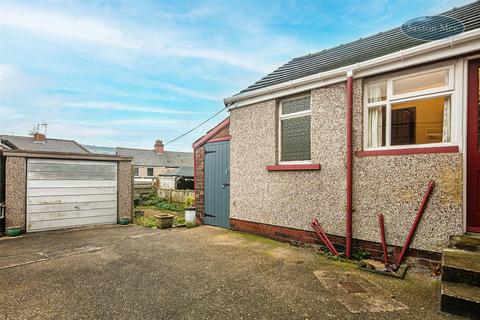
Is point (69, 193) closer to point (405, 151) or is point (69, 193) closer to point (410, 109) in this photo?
point (405, 151)

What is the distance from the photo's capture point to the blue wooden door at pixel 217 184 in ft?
23.7

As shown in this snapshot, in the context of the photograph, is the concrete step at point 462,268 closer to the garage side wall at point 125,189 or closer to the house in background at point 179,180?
the garage side wall at point 125,189

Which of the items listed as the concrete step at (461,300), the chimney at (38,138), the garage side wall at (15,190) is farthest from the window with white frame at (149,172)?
the concrete step at (461,300)

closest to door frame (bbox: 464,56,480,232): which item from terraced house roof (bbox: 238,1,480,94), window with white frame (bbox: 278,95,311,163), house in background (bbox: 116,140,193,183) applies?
terraced house roof (bbox: 238,1,480,94)

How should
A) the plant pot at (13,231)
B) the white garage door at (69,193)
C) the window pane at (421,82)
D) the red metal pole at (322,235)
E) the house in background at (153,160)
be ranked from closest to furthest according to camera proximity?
the window pane at (421,82)
the red metal pole at (322,235)
the plant pot at (13,231)
the white garage door at (69,193)
the house in background at (153,160)

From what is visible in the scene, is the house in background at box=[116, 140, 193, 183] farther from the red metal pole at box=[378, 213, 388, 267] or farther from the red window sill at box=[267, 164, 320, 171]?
the red metal pole at box=[378, 213, 388, 267]

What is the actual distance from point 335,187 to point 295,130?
5.45ft

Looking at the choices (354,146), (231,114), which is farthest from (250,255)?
(231,114)

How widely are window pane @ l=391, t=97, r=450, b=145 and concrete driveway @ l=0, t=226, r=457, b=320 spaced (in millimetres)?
2217

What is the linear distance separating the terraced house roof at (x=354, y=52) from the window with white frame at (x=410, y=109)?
0.61 meters

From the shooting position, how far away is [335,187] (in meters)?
4.73

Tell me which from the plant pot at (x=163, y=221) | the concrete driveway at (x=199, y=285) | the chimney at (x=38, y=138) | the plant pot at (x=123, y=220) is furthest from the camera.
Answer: the chimney at (x=38, y=138)

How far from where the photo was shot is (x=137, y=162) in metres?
37.7

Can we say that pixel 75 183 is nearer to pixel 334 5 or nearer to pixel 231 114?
pixel 231 114
